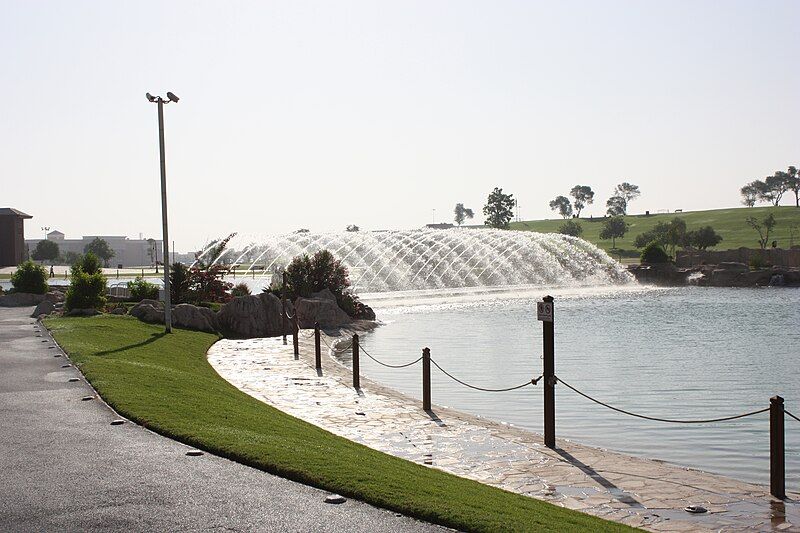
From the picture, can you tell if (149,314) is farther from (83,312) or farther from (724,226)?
(724,226)

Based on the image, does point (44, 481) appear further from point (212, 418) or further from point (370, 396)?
point (370, 396)

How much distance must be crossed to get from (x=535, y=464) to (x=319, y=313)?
76.9 feet

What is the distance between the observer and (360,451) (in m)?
11.0

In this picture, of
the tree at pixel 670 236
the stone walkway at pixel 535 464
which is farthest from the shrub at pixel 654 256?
the stone walkway at pixel 535 464

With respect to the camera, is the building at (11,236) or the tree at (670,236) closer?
the building at (11,236)

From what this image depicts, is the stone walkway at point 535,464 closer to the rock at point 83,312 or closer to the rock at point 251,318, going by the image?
the rock at point 251,318

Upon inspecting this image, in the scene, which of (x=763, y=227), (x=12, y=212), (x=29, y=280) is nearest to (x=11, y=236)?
(x=12, y=212)

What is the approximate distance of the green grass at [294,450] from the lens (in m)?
7.93

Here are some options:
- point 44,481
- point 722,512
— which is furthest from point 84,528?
point 722,512

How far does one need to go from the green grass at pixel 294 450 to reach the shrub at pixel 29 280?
2378cm

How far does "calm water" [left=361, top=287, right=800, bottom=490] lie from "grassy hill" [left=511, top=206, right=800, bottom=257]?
97.8m

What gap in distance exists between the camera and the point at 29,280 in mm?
40312

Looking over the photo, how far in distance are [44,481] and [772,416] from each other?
8.05 m

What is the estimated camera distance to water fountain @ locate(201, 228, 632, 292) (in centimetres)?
6438
